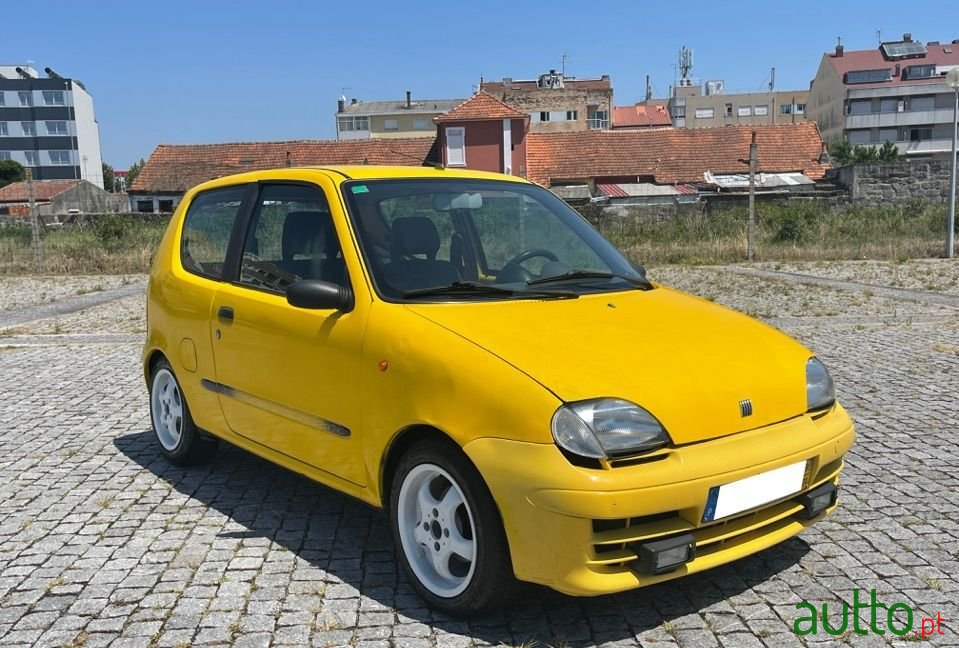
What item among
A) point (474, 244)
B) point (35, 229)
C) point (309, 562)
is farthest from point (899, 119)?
point (309, 562)

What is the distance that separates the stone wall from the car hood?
1240 inches

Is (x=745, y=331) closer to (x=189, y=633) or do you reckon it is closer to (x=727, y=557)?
(x=727, y=557)

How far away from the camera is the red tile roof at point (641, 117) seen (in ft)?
378

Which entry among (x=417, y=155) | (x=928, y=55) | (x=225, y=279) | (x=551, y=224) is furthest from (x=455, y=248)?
(x=928, y=55)

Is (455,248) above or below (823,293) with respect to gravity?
above

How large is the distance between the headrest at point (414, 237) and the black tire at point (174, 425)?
6.62 ft

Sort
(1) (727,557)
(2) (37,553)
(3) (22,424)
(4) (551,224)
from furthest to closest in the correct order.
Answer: (3) (22,424), (4) (551,224), (2) (37,553), (1) (727,557)

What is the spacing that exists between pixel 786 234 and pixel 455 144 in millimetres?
29473

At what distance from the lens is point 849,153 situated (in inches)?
3012

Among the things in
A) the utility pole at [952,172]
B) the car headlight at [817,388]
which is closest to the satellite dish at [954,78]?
the utility pole at [952,172]

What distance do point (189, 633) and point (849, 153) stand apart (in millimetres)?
83005

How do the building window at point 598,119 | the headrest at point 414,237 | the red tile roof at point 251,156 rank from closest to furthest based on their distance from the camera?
the headrest at point 414,237 < the red tile roof at point 251,156 < the building window at point 598,119
